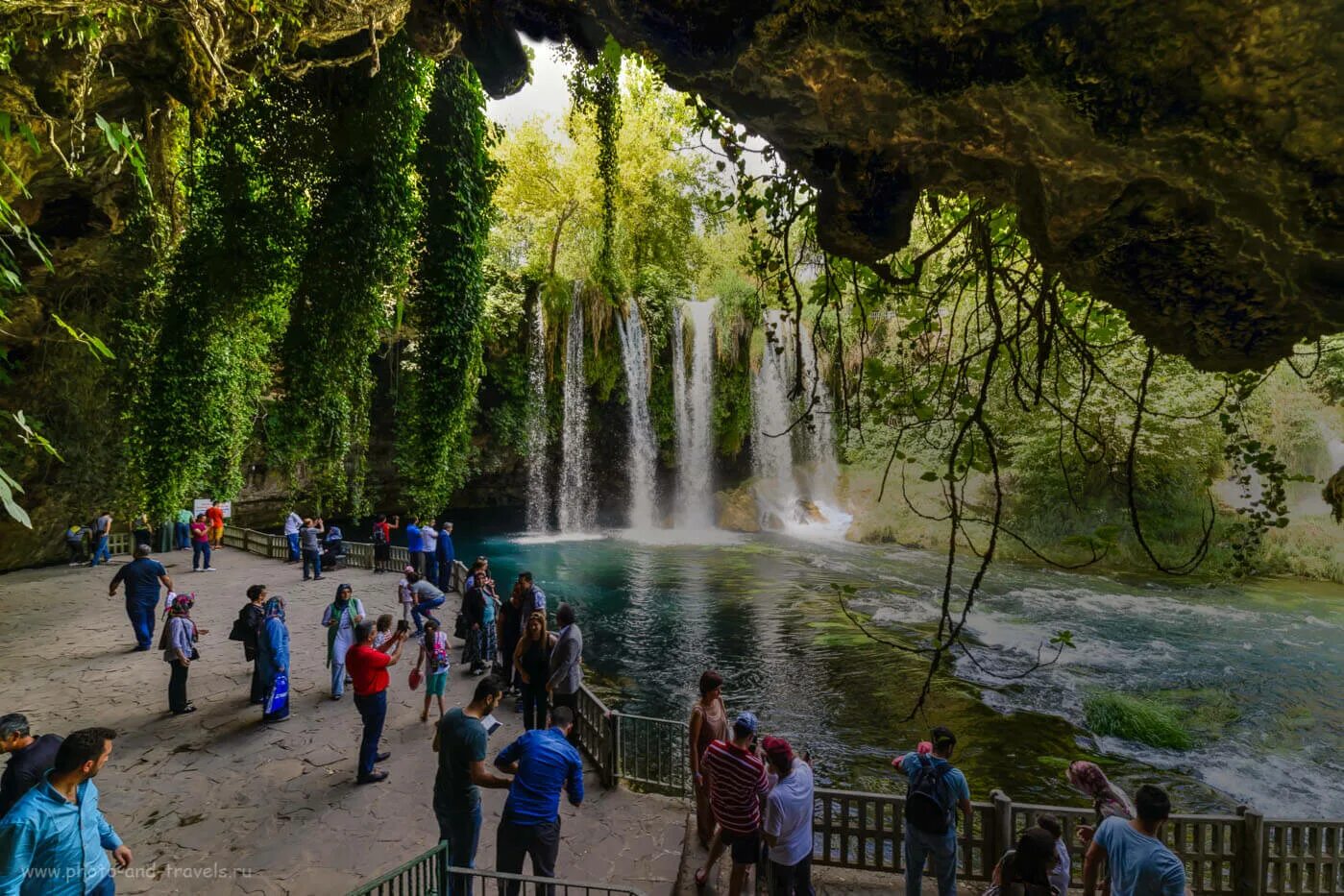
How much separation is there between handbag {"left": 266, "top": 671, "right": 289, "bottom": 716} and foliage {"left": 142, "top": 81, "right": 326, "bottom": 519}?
132 inches

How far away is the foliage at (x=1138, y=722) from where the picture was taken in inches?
326

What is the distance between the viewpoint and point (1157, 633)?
40.5 feet

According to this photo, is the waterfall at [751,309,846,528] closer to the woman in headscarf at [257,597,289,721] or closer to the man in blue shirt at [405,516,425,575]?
the man in blue shirt at [405,516,425,575]

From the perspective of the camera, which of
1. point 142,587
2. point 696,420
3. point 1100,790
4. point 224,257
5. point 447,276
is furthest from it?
point 696,420

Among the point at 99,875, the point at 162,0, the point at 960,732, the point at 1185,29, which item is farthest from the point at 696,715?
the point at 162,0

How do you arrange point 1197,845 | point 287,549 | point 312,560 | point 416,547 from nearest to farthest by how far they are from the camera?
1. point 1197,845
2. point 416,547
3. point 312,560
4. point 287,549

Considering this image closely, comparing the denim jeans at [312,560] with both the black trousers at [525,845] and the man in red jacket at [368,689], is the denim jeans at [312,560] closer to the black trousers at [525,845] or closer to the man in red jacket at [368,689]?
the man in red jacket at [368,689]

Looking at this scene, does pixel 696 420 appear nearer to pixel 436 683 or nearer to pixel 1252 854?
pixel 436 683

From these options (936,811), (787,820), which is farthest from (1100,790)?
(787,820)

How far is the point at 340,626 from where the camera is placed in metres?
6.89

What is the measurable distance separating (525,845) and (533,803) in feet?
0.81

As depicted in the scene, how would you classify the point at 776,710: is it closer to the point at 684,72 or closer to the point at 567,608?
the point at 567,608

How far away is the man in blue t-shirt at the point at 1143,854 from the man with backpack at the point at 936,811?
79 cm

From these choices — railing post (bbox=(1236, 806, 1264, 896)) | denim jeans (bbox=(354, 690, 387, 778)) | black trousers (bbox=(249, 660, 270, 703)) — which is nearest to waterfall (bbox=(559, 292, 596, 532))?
black trousers (bbox=(249, 660, 270, 703))
